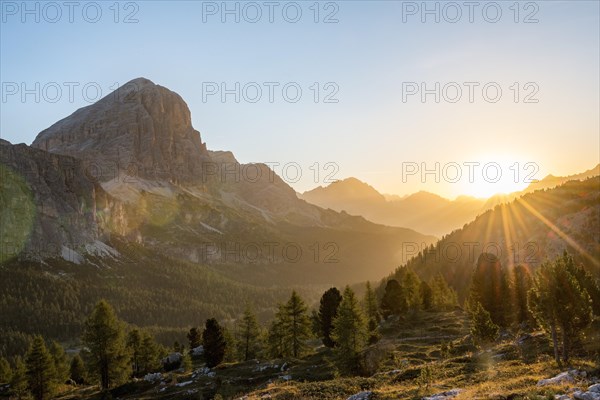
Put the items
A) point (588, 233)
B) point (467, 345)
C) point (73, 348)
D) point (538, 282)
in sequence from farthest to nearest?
1. point (73, 348)
2. point (588, 233)
3. point (467, 345)
4. point (538, 282)

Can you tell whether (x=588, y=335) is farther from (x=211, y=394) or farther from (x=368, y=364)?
(x=211, y=394)

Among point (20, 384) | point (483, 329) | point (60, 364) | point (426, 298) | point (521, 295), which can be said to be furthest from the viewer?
point (426, 298)

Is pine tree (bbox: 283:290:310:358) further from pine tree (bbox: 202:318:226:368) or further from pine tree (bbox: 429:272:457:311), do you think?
pine tree (bbox: 429:272:457:311)

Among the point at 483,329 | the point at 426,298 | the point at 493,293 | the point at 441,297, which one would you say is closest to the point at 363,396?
the point at 483,329

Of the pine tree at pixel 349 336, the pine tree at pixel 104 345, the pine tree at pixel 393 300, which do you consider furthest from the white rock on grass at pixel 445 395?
the pine tree at pixel 393 300

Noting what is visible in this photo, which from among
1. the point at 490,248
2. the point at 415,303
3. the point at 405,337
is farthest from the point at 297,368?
the point at 490,248

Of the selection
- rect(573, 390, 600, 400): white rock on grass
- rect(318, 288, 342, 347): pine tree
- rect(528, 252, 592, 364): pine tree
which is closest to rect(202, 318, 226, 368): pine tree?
rect(318, 288, 342, 347): pine tree

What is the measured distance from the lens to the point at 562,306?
117 ft

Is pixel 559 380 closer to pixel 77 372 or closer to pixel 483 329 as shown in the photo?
pixel 483 329

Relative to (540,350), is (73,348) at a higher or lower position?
lower

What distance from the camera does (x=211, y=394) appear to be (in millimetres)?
48406

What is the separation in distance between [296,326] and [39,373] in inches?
1556

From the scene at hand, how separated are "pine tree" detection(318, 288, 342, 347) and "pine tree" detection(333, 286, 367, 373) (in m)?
18.6

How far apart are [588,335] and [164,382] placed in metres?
51.8
